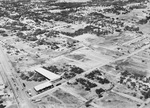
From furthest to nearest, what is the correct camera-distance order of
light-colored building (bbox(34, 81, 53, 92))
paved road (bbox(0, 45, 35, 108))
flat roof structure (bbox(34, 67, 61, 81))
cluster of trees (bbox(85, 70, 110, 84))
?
flat roof structure (bbox(34, 67, 61, 81)) → cluster of trees (bbox(85, 70, 110, 84)) → light-colored building (bbox(34, 81, 53, 92)) → paved road (bbox(0, 45, 35, 108))

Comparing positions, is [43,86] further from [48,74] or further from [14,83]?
[14,83]

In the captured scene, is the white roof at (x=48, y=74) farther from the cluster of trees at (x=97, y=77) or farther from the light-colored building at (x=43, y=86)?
the cluster of trees at (x=97, y=77)

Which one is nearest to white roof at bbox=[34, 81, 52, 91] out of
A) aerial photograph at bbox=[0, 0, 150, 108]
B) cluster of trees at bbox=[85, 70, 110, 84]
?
aerial photograph at bbox=[0, 0, 150, 108]

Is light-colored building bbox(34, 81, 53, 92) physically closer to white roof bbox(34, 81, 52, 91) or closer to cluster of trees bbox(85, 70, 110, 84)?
white roof bbox(34, 81, 52, 91)

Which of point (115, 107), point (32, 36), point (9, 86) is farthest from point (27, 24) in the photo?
point (115, 107)

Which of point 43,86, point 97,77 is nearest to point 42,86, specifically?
point 43,86

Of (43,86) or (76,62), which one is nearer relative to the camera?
(43,86)

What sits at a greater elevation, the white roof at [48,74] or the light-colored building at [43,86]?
the white roof at [48,74]

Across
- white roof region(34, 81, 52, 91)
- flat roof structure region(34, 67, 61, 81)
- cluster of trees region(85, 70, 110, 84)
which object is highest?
flat roof structure region(34, 67, 61, 81)

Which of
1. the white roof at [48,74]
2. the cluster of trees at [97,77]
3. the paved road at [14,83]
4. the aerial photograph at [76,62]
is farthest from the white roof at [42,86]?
the cluster of trees at [97,77]
